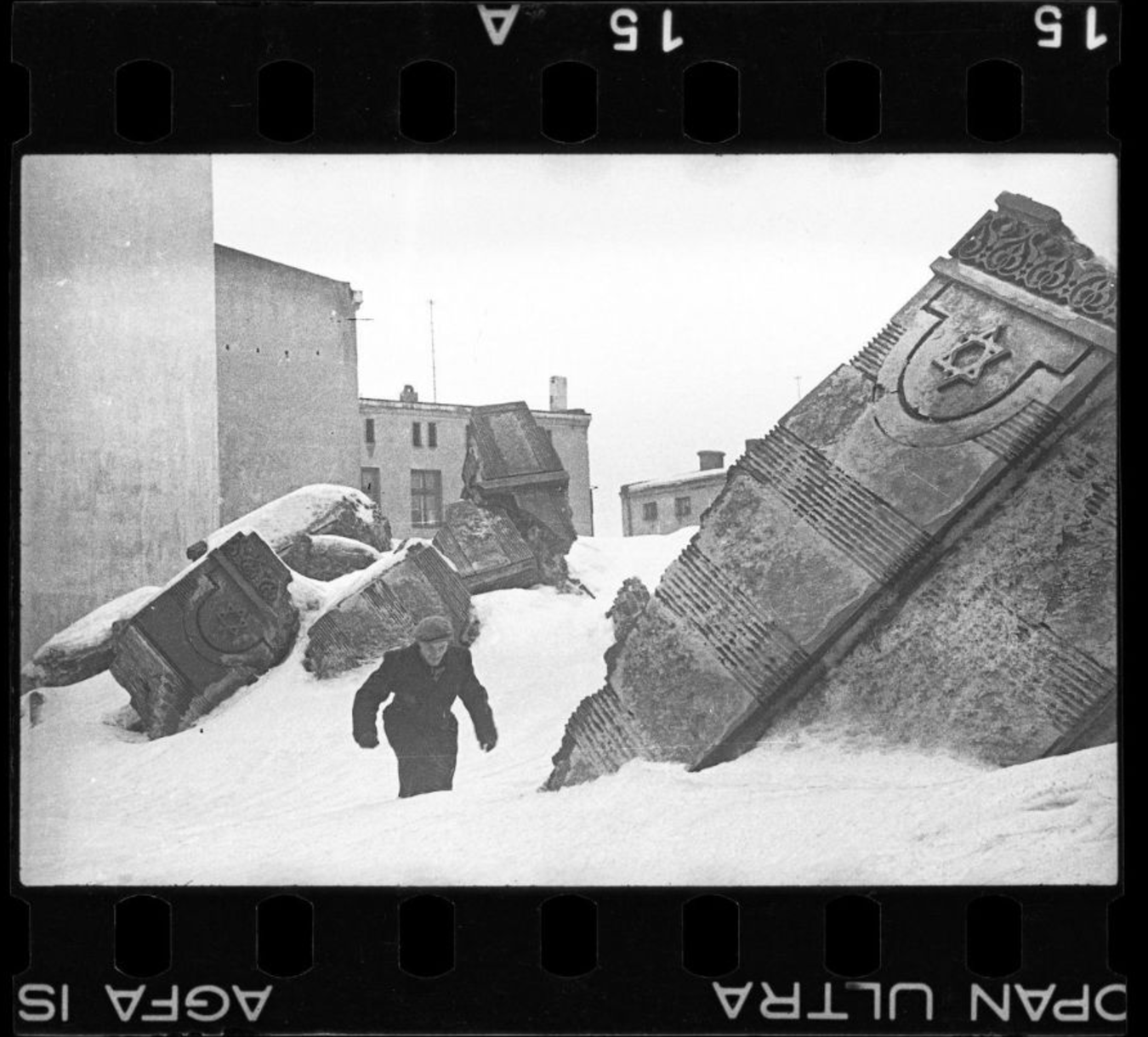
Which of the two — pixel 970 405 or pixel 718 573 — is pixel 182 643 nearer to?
pixel 718 573

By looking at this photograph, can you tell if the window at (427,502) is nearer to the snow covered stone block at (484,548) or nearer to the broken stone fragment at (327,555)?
the snow covered stone block at (484,548)

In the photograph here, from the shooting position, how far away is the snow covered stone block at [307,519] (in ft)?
21.8

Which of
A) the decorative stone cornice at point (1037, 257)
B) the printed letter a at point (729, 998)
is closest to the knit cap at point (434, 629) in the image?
the printed letter a at point (729, 998)

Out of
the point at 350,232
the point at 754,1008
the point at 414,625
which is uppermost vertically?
the point at 350,232

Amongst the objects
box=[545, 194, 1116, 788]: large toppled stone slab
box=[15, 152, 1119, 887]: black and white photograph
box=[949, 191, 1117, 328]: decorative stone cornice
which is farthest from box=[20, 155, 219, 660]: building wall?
box=[949, 191, 1117, 328]: decorative stone cornice

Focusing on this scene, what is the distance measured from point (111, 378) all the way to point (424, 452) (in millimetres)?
1351

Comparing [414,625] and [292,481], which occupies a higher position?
[292,481]

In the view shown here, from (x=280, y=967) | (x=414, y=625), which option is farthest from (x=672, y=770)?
(x=280, y=967)

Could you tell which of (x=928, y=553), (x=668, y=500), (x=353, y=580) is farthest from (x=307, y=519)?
(x=928, y=553)

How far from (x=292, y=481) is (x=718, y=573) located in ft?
6.03

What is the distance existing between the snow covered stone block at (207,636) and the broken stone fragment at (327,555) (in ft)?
0.23

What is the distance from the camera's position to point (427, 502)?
673 centimetres

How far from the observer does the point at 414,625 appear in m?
6.68

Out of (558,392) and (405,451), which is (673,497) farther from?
(405,451)
